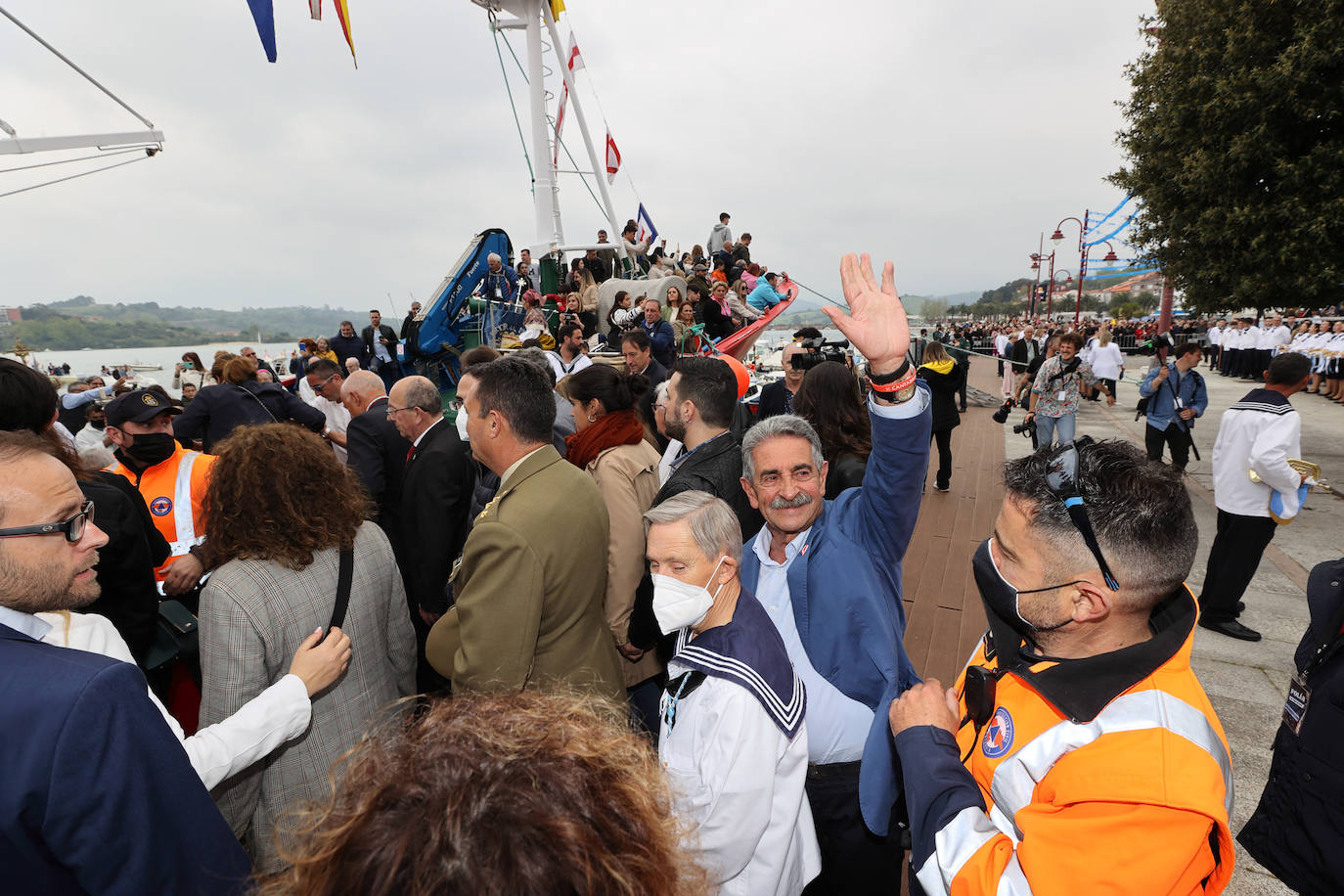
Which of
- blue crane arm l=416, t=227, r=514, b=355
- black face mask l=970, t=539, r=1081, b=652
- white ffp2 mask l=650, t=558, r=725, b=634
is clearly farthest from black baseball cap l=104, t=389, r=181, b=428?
blue crane arm l=416, t=227, r=514, b=355

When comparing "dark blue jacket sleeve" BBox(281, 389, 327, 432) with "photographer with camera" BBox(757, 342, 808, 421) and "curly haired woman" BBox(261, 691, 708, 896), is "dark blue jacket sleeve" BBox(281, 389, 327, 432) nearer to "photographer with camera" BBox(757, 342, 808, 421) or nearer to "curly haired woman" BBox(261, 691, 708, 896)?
"photographer with camera" BBox(757, 342, 808, 421)

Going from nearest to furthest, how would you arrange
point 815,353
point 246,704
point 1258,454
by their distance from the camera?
1. point 246,704
2. point 1258,454
3. point 815,353

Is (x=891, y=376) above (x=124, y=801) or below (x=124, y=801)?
above

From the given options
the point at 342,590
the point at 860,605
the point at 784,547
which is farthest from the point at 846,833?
the point at 342,590

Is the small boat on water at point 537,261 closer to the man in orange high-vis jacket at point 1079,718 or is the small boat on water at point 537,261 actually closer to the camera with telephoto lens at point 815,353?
the camera with telephoto lens at point 815,353

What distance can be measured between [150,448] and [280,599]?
1907 millimetres

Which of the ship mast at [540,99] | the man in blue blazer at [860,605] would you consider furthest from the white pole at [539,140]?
the man in blue blazer at [860,605]

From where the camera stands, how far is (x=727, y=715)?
1.59 m

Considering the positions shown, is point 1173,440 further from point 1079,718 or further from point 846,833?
point 1079,718

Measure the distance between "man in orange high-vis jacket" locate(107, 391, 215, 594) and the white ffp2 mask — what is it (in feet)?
8.28

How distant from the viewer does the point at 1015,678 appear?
1.50 meters

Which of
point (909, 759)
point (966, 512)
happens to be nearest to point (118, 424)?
point (909, 759)

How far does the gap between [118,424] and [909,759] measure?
3.72m

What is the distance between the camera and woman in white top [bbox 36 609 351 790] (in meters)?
1.60
